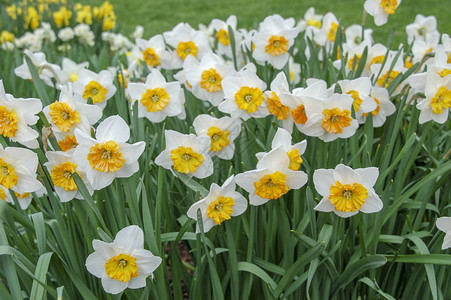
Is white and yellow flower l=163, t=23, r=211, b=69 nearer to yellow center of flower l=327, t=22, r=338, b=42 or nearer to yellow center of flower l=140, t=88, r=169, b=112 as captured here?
→ yellow center of flower l=140, t=88, r=169, b=112

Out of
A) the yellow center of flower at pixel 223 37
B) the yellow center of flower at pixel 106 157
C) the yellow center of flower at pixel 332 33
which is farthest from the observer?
the yellow center of flower at pixel 332 33

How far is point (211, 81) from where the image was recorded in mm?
1940

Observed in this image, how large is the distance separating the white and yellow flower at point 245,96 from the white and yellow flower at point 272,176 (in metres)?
0.31

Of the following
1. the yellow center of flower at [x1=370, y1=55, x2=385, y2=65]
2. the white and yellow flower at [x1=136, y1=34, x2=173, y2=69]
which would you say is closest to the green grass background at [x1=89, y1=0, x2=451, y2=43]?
the yellow center of flower at [x1=370, y1=55, x2=385, y2=65]

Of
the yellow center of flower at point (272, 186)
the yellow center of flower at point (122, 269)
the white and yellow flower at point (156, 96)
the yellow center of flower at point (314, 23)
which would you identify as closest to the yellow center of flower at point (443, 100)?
the yellow center of flower at point (272, 186)

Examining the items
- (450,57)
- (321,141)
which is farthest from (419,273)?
(450,57)

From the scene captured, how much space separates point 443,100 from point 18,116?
131 centimetres

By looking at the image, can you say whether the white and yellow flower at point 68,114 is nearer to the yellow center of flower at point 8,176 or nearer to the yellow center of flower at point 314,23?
the yellow center of flower at point 8,176

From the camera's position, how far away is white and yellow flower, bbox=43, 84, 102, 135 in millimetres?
1445

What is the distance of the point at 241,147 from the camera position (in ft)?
5.92

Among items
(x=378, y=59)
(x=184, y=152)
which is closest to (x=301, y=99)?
(x=184, y=152)

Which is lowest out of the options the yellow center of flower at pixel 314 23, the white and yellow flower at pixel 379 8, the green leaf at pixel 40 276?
the green leaf at pixel 40 276

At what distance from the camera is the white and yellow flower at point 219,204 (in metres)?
1.44

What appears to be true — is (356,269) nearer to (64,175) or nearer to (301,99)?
(301,99)
